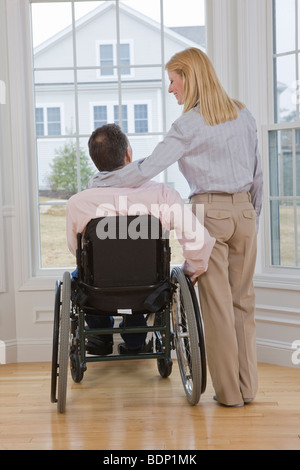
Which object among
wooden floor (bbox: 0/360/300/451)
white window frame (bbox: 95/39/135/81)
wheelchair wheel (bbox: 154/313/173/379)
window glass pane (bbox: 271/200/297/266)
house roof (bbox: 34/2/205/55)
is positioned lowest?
wooden floor (bbox: 0/360/300/451)

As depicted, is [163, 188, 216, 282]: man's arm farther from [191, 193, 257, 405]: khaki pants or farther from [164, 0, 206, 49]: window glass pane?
[164, 0, 206, 49]: window glass pane

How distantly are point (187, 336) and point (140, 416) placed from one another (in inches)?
15.9

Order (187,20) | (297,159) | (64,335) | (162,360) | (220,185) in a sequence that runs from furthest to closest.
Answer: (187,20)
(297,159)
(162,360)
(220,185)
(64,335)

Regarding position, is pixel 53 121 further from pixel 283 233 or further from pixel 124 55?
pixel 283 233

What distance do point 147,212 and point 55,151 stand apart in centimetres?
147

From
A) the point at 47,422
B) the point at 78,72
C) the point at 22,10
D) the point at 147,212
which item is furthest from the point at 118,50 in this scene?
the point at 47,422

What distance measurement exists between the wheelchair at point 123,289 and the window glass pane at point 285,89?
4.62 feet

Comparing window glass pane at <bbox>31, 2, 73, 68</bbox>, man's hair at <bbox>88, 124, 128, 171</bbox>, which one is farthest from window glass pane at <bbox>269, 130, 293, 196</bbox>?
window glass pane at <bbox>31, 2, 73, 68</bbox>

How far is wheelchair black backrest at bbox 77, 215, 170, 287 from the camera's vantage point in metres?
2.72

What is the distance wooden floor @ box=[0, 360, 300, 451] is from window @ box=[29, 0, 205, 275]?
988 mm

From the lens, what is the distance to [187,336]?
279 centimetres

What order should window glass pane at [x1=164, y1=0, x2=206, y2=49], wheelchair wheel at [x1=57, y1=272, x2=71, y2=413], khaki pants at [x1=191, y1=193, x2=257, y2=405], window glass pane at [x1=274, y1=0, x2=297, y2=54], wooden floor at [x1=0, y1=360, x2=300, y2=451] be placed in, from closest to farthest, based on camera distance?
wooden floor at [x1=0, y1=360, x2=300, y2=451]
wheelchair wheel at [x1=57, y1=272, x2=71, y2=413]
khaki pants at [x1=191, y1=193, x2=257, y2=405]
window glass pane at [x1=274, y1=0, x2=297, y2=54]
window glass pane at [x1=164, y1=0, x2=206, y2=49]

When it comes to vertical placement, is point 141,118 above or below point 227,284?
above

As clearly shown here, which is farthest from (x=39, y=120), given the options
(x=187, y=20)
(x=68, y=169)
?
(x=187, y=20)
